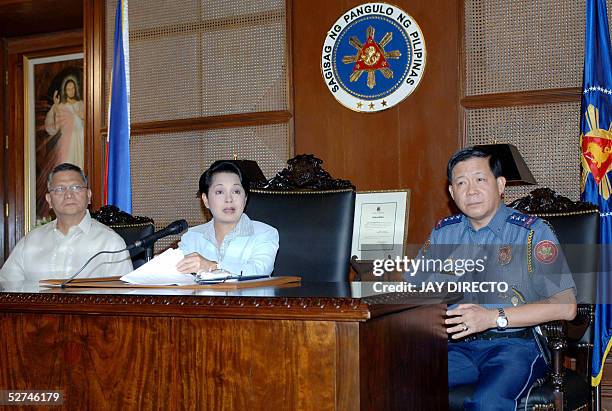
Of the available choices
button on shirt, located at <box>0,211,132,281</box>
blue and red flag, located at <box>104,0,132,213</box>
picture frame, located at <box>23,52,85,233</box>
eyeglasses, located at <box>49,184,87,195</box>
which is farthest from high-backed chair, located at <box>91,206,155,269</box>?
picture frame, located at <box>23,52,85,233</box>

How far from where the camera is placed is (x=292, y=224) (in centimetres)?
297

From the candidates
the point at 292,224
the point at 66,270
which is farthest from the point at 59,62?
the point at 292,224

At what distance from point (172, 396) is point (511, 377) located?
1081mm

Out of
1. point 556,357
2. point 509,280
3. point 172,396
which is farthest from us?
point 509,280

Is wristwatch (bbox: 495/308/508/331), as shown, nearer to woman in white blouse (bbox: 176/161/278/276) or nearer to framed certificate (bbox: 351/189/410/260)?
woman in white blouse (bbox: 176/161/278/276)

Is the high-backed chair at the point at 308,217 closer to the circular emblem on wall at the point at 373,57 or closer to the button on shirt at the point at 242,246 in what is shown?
the button on shirt at the point at 242,246

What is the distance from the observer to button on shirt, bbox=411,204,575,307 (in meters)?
2.46

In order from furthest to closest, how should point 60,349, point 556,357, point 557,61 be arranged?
1. point 557,61
2. point 556,357
3. point 60,349

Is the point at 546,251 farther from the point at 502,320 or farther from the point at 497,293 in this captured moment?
the point at 502,320

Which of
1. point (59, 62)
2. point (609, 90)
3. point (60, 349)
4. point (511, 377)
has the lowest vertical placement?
point (511, 377)

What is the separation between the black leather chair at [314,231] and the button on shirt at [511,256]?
35cm

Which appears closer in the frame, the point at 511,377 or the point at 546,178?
the point at 511,377

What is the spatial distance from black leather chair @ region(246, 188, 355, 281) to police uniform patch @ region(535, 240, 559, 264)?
72 centimetres

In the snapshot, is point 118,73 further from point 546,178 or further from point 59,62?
point 546,178
